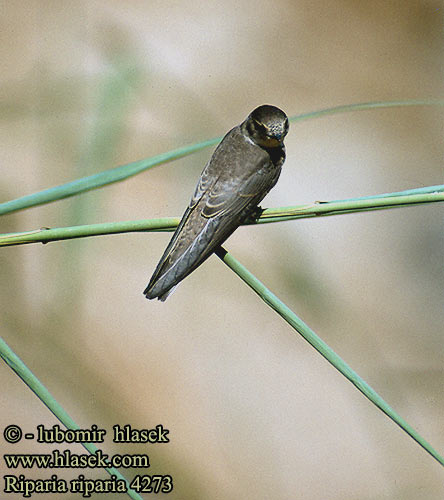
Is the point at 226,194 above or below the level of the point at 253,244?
below

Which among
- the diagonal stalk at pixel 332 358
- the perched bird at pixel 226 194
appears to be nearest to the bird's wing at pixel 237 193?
the perched bird at pixel 226 194

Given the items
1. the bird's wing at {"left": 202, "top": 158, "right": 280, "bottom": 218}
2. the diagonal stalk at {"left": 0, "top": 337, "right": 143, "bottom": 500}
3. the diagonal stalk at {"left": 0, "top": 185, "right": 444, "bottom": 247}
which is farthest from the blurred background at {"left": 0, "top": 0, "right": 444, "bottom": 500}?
the diagonal stalk at {"left": 0, "top": 337, "right": 143, "bottom": 500}

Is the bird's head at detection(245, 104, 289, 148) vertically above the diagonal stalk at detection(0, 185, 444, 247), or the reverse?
the bird's head at detection(245, 104, 289, 148)

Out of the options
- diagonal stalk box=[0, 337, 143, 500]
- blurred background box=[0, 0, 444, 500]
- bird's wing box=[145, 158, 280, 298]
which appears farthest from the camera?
blurred background box=[0, 0, 444, 500]

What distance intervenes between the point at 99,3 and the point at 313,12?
873 mm

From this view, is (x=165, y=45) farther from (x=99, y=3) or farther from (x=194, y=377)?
(x=194, y=377)

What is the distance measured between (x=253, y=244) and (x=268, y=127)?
42cm

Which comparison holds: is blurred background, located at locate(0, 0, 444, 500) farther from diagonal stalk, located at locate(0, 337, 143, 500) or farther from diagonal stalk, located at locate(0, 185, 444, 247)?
diagonal stalk, located at locate(0, 337, 143, 500)

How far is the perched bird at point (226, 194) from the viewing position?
98 cm

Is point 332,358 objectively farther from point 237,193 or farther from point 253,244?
point 253,244

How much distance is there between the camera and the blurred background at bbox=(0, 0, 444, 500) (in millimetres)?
1400

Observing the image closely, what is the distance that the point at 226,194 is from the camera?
1136 millimetres

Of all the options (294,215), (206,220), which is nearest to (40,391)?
(294,215)

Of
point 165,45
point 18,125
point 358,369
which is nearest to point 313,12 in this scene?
point 165,45
